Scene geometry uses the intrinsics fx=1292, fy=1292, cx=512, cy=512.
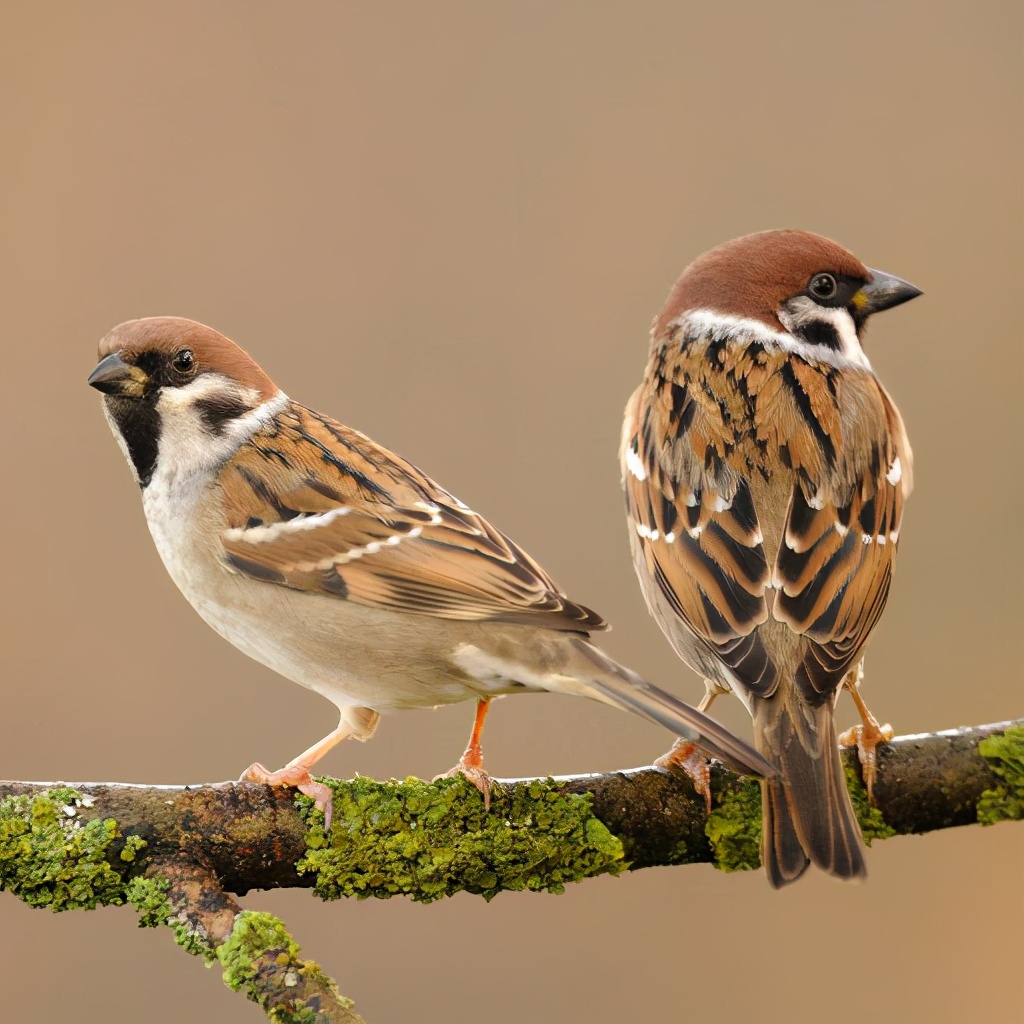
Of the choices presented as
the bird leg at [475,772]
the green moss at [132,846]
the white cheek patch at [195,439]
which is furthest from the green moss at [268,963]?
the white cheek patch at [195,439]

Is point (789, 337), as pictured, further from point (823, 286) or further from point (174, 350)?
point (174, 350)

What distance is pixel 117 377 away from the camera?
9.19ft

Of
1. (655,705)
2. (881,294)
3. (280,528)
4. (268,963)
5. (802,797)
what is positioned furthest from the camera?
(881,294)

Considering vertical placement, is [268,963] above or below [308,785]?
below

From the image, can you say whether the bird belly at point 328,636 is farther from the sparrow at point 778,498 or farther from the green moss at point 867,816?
the green moss at point 867,816

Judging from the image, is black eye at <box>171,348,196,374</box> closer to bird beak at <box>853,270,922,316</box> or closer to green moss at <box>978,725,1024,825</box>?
bird beak at <box>853,270,922,316</box>

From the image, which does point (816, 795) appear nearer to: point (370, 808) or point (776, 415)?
point (370, 808)

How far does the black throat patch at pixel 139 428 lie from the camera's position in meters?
2.95

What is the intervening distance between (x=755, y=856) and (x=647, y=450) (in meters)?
1.27

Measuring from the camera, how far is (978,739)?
310 centimetres

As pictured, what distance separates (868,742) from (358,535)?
4.36 feet

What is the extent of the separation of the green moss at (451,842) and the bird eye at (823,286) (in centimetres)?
175

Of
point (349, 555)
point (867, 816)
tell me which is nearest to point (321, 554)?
point (349, 555)

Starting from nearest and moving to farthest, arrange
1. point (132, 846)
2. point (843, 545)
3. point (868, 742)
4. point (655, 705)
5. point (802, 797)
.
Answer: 1. point (655, 705)
2. point (132, 846)
3. point (802, 797)
4. point (868, 742)
5. point (843, 545)
